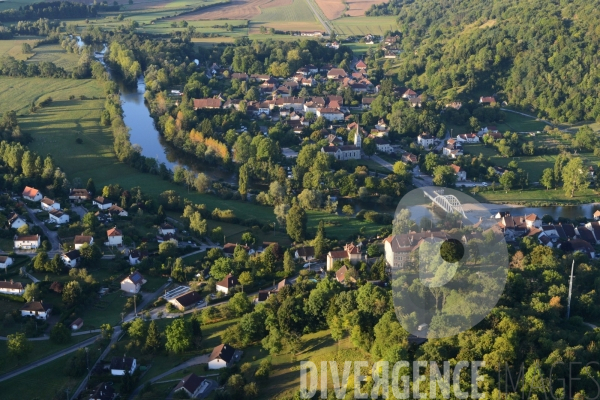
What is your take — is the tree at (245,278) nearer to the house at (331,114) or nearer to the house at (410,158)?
the house at (410,158)

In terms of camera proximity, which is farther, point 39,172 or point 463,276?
point 39,172

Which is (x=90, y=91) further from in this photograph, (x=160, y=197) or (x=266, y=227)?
(x=266, y=227)

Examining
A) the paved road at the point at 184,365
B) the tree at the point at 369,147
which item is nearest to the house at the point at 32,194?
the paved road at the point at 184,365

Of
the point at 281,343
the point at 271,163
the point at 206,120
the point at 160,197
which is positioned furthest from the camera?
the point at 206,120

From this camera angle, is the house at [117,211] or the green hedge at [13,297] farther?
the house at [117,211]

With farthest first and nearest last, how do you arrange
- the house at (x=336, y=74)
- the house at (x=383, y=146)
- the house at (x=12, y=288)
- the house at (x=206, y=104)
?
the house at (x=336, y=74)
the house at (x=206, y=104)
the house at (x=383, y=146)
the house at (x=12, y=288)

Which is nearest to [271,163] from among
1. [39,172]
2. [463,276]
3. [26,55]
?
[39,172]
